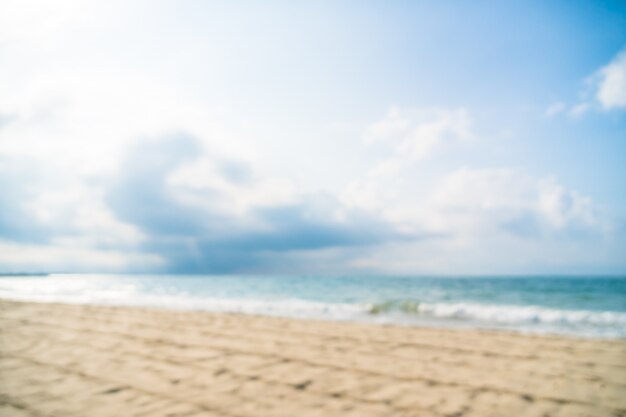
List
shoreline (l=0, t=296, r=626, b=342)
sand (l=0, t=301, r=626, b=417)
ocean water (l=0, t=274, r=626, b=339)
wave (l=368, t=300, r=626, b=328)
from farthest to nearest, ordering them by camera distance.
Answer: wave (l=368, t=300, r=626, b=328) < ocean water (l=0, t=274, r=626, b=339) < shoreline (l=0, t=296, r=626, b=342) < sand (l=0, t=301, r=626, b=417)

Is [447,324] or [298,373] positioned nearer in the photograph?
[298,373]

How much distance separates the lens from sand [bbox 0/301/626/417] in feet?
8.89

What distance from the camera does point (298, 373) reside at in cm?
355

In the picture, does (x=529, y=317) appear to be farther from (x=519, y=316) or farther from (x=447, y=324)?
(x=447, y=324)

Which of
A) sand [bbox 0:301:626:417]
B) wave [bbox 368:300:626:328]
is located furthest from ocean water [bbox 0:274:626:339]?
sand [bbox 0:301:626:417]

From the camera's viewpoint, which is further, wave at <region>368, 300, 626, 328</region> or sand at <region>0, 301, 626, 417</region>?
wave at <region>368, 300, 626, 328</region>

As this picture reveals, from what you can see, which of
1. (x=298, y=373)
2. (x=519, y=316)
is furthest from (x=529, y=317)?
(x=298, y=373)

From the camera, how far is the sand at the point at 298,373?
271 cm

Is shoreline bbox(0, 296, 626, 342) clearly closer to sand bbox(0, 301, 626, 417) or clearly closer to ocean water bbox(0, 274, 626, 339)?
ocean water bbox(0, 274, 626, 339)

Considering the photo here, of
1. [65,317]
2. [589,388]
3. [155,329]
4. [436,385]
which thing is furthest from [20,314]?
[589,388]

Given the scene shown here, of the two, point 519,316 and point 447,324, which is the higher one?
point 447,324

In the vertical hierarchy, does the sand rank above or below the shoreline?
above

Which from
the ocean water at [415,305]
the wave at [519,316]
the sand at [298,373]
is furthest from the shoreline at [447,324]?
the wave at [519,316]

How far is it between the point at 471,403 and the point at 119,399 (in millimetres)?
2781
